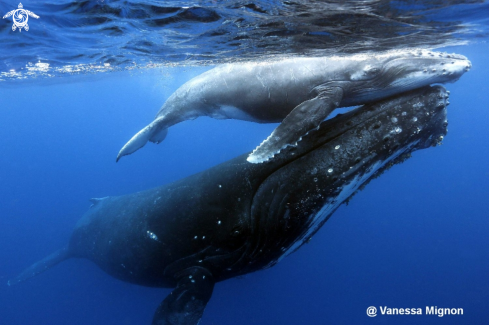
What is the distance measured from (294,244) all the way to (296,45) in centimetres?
909

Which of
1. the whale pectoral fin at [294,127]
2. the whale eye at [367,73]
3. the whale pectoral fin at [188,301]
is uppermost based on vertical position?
the whale eye at [367,73]

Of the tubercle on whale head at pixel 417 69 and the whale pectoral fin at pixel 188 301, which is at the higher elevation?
the tubercle on whale head at pixel 417 69

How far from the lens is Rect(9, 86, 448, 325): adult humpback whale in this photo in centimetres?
448

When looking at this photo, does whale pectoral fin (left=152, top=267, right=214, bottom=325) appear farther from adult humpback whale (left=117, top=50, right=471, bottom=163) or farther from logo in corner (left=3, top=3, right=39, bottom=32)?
logo in corner (left=3, top=3, right=39, bottom=32)

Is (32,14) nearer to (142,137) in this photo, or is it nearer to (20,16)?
(20,16)

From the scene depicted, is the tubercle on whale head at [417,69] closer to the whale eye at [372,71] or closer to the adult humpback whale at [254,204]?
the whale eye at [372,71]

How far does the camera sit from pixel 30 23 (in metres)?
9.83

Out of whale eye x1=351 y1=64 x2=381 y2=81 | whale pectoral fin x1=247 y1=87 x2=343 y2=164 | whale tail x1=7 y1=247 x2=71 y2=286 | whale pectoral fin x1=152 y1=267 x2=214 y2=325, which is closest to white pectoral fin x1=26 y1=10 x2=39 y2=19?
whale tail x1=7 y1=247 x2=71 y2=286

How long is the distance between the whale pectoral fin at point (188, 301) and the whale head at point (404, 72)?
4455 millimetres

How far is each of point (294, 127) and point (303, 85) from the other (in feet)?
4.77

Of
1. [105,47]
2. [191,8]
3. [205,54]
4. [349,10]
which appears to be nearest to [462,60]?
[349,10]

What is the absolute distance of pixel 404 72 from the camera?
4.46 m

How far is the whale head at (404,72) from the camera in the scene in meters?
4.23

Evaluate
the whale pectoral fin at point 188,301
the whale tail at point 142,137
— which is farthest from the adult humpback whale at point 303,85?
the whale pectoral fin at point 188,301
